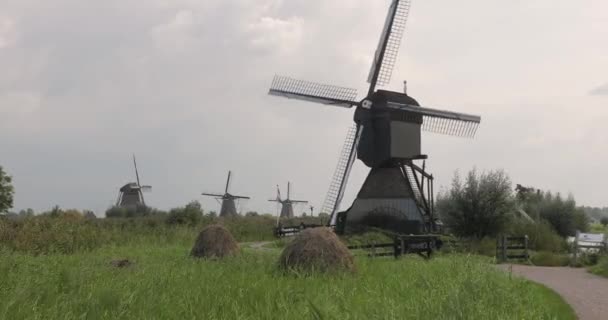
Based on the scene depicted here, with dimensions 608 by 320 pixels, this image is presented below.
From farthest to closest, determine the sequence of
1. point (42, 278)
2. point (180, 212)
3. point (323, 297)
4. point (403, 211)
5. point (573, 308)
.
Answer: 1. point (180, 212)
2. point (403, 211)
3. point (573, 308)
4. point (42, 278)
5. point (323, 297)

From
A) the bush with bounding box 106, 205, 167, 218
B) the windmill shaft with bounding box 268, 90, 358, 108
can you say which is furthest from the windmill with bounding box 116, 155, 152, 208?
the windmill shaft with bounding box 268, 90, 358, 108

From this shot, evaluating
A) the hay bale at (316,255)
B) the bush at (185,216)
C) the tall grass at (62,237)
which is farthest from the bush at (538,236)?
the bush at (185,216)

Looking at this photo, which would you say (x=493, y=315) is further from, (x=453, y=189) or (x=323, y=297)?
(x=453, y=189)

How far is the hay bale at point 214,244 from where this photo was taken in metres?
15.5

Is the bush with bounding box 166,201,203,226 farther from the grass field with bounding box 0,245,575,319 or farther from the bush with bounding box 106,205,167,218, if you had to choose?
the grass field with bounding box 0,245,575,319

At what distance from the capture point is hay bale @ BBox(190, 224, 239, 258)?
1552 centimetres

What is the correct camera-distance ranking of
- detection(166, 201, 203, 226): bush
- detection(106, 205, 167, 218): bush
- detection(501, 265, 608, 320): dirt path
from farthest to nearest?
1. detection(106, 205, 167, 218): bush
2. detection(166, 201, 203, 226): bush
3. detection(501, 265, 608, 320): dirt path

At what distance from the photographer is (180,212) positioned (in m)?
41.5

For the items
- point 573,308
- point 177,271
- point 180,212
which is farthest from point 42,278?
point 180,212

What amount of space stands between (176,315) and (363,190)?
2244 cm

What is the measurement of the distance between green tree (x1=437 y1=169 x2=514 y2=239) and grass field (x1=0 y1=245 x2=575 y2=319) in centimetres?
1700

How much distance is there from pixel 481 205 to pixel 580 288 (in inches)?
594

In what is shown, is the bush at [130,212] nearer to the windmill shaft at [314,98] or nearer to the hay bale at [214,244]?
the windmill shaft at [314,98]

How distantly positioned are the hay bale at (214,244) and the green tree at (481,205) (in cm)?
1689
